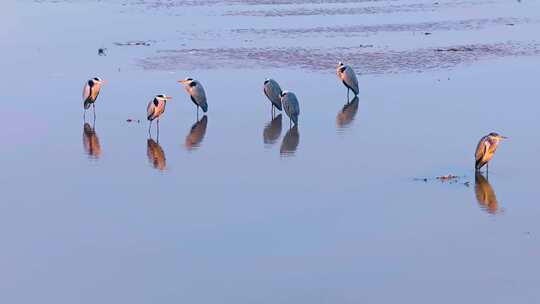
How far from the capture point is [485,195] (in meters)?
11.9

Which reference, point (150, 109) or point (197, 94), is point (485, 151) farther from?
point (197, 94)

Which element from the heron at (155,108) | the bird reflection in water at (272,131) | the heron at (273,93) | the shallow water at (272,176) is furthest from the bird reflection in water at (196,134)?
the heron at (273,93)

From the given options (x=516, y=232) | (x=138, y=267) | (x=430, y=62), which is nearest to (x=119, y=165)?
(x=138, y=267)

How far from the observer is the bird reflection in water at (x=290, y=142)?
14.4m

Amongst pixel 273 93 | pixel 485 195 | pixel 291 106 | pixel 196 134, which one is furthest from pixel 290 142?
pixel 485 195

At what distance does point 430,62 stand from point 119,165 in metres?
8.74

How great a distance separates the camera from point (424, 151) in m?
13.8

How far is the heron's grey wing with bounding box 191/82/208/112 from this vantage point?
17.0m

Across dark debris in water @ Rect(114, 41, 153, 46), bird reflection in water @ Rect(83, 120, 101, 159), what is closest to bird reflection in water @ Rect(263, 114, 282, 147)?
bird reflection in water @ Rect(83, 120, 101, 159)

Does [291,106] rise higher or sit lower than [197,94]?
lower

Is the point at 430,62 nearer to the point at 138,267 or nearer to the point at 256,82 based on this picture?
the point at 256,82

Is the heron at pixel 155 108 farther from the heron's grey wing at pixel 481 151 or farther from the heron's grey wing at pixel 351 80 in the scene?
the heron's grey wing at pixel 481 151

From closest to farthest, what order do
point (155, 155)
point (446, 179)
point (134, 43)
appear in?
point (446, 179) < point (155, 155) < point (134, 43)

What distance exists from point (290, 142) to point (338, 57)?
742cm
